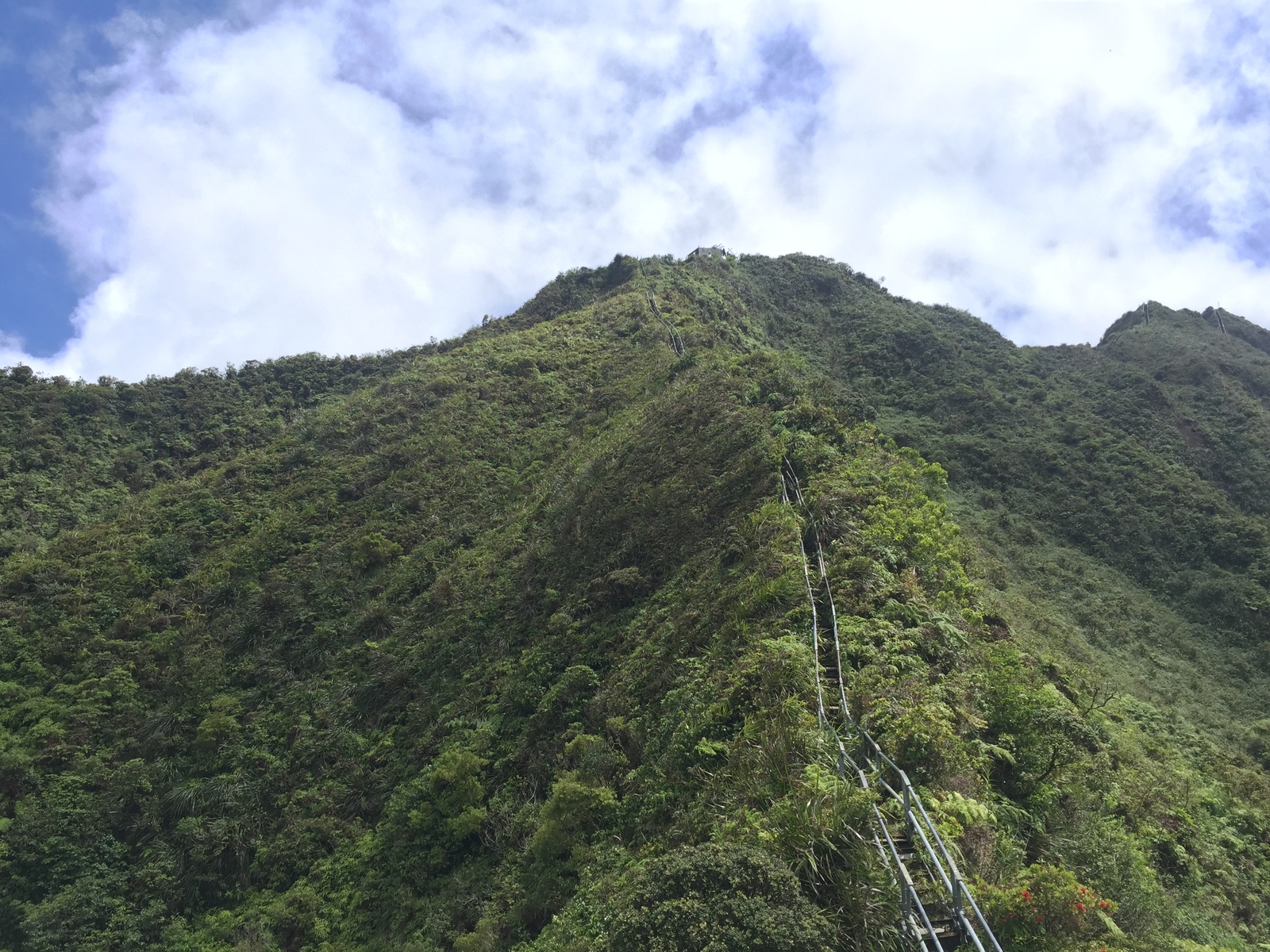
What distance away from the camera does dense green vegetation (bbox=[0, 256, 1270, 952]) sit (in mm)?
8422

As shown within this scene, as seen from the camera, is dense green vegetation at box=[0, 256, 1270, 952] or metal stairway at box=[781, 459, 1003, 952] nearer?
metal stairway at box=[781, 459, 1003, 952]

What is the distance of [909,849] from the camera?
22.5 ft

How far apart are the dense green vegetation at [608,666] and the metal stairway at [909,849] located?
25 cm

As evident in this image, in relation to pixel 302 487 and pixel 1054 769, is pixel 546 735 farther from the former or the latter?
pixel 302 487

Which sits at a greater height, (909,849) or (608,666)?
(608,666)

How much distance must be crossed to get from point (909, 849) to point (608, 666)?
9331mm

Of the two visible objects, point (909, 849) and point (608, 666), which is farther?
point (608, 666)

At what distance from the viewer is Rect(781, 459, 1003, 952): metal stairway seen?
547 cm

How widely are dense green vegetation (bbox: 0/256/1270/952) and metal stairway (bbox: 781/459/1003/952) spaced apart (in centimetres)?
25

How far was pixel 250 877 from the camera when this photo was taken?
14.9 m

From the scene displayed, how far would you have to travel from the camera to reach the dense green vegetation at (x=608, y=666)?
842 cm

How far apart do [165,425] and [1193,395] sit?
65.3 metres

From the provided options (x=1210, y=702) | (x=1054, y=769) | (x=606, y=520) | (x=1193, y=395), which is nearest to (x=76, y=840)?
(x=606, y=520)

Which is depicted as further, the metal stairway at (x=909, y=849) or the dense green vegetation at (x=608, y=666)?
the dense green vegetation at (x=608, y=666)
